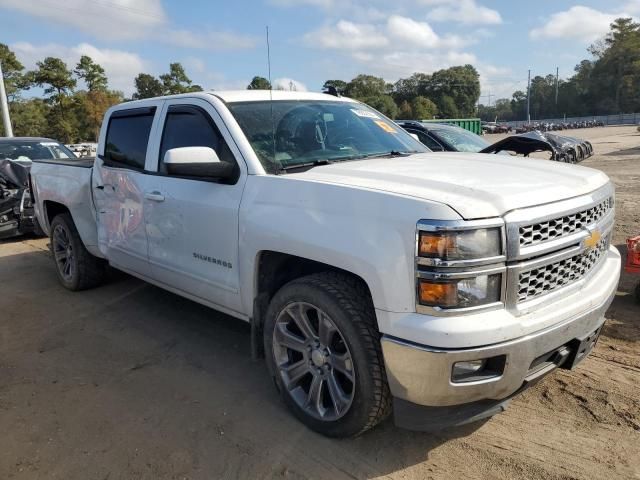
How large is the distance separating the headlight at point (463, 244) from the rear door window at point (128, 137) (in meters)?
2.80

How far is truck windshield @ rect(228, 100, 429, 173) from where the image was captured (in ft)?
10.7

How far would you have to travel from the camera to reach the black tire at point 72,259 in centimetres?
540

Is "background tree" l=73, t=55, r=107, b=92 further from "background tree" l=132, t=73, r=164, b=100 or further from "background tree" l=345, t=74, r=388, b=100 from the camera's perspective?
"background tree" l=345, t=74, r=388, b=100

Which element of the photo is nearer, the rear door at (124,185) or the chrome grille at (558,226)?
the chrome grille at (558,226)

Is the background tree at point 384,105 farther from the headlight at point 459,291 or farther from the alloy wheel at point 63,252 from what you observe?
the headlight at point 459,291

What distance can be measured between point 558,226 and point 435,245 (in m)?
0.69

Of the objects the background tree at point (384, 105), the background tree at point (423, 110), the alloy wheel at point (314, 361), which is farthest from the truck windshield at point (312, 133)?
the background tree at point (423, 110)

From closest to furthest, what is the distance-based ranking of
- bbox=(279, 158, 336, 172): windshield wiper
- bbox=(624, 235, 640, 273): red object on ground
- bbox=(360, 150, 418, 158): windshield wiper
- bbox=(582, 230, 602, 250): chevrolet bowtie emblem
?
bbox=(582, 230, 602, 250): chevrolet bowtie emblem
bbox=(279, 158, 336, 172): windshield wiper
bbox=(360, 150, 418, 158): windshield wiper
bbox=(624, 235, 640, 273): red object on ground

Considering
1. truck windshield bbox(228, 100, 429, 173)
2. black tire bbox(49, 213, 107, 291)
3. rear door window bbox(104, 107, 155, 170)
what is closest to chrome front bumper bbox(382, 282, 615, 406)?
truck windshield bbox(228, 100, 429, 173)

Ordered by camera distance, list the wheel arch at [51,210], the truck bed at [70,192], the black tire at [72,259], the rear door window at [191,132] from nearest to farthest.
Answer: the rear door window at [191,132] → the truck bed at [70,192] → the black tire at [72,259] → the wheel arch at [51,210]

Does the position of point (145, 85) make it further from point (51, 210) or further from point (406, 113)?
point (51, 210)

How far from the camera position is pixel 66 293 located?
18.4 feet

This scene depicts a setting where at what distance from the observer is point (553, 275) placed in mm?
2430

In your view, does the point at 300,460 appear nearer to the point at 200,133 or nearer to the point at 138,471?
the point at 138,471
